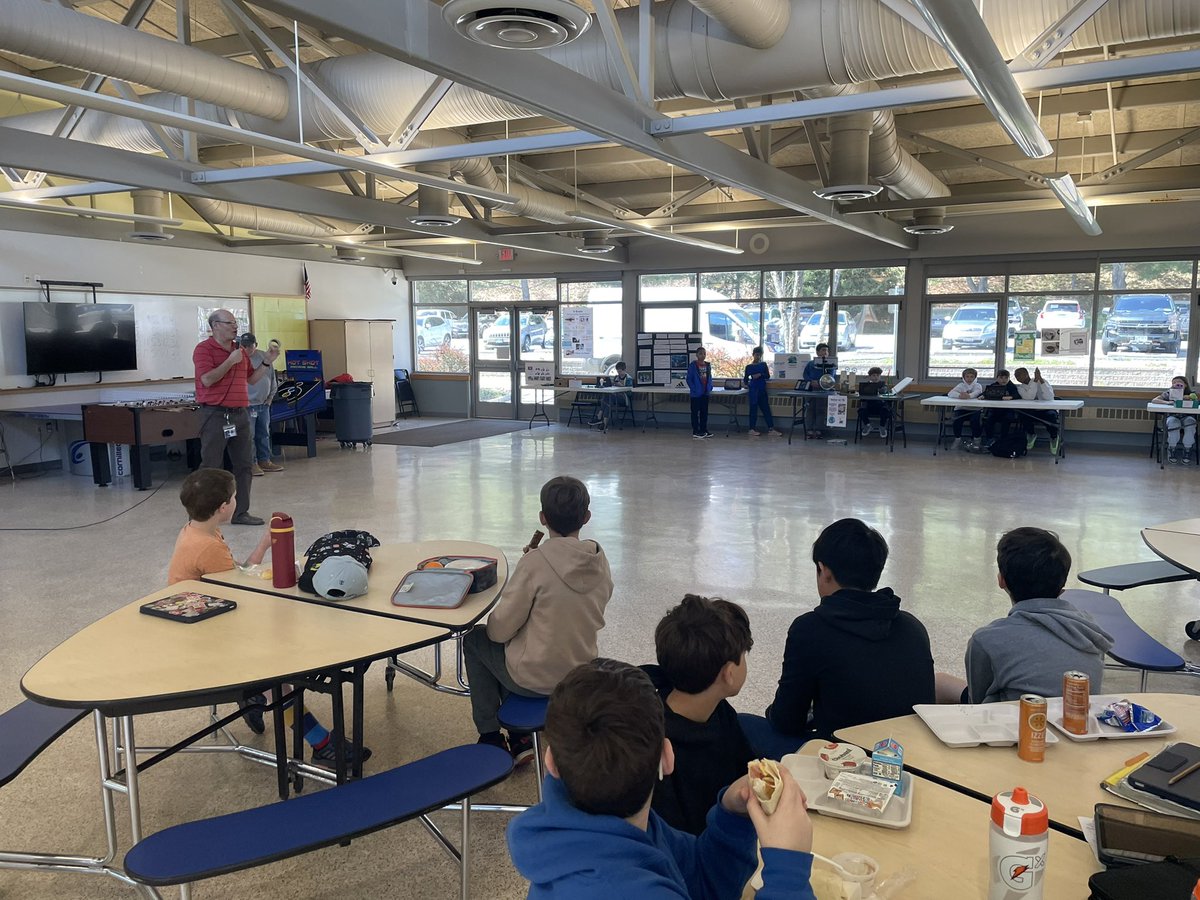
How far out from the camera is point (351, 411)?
11391mm

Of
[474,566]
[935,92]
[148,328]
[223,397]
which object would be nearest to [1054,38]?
[935,92]

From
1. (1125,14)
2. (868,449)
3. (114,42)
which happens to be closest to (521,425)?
(868,449)

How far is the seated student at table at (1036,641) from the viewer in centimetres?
216

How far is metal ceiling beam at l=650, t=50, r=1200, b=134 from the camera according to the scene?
148 inches

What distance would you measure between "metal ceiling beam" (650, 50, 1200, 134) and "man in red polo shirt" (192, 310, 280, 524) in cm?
386

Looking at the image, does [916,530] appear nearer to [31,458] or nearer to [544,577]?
[544,577]

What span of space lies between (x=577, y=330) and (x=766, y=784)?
14239mm

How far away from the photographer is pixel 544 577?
107 inches

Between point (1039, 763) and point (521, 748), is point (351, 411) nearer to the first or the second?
point (521, 748)

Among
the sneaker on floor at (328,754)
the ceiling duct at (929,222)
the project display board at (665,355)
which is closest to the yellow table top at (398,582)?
the sneaker on floor at (328,754)

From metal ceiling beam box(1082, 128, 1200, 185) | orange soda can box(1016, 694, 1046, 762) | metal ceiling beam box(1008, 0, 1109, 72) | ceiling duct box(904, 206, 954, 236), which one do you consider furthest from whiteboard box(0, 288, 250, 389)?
metal ceiling beam box(1082, 128, 1200, 185)

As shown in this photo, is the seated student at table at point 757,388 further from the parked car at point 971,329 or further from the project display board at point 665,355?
the parked car at point 971,329

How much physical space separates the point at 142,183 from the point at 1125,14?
6415 mm

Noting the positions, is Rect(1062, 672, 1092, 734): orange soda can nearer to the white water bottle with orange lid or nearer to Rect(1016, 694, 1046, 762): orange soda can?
Rect(1016, 694, 1046, 762): orange soda can
